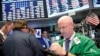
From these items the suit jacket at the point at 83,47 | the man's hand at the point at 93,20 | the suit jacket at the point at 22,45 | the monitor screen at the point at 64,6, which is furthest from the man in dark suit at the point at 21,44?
the suit jacket at the point at 83,47

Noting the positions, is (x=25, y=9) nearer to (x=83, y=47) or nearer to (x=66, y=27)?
(x=66, y=27)

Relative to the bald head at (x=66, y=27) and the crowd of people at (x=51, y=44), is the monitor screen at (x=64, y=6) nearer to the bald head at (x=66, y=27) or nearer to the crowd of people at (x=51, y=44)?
the crowd of people at (x=51, y=44)

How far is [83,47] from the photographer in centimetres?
267

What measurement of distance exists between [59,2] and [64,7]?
0.14m

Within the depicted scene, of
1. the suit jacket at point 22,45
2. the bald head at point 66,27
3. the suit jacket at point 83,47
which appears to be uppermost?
the bald head at point 66,27

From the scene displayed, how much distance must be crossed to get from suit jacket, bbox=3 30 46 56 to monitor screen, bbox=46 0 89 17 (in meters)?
0.74

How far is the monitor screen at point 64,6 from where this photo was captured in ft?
13.0

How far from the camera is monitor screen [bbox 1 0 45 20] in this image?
4859mm

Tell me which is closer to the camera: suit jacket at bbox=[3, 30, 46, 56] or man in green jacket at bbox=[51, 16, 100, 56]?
man in green jacket at bbox=[51, 16, 100, 56]

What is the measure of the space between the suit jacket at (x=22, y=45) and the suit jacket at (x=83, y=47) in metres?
0.89

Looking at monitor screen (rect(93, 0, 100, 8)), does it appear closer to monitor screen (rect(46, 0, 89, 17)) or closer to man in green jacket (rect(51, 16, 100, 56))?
monitor screen (rect(46, 0, 89, 17))

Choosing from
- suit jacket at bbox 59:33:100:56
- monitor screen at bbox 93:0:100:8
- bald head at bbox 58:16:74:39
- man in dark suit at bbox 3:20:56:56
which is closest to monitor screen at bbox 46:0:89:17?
monitor screen at bbox 93:0:100:8

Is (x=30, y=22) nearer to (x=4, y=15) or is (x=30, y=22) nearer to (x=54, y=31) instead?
(x=4, y=15)

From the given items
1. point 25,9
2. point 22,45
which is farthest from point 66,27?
point 25,9
